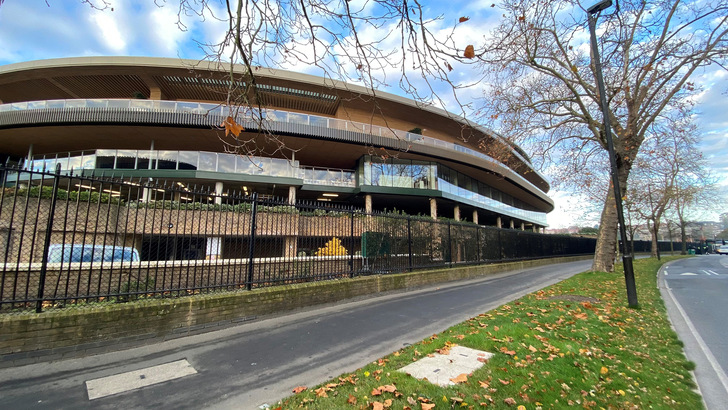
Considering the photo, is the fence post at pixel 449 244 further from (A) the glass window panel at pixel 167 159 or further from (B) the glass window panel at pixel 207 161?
(A) the glass window panel at pixel 167 159

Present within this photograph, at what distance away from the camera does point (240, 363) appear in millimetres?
4211

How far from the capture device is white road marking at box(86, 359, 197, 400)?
3.47 meters

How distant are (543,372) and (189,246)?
5801mm

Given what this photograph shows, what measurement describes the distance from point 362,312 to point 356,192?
15634 millimetres

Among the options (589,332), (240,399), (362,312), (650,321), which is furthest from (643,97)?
(240,399)

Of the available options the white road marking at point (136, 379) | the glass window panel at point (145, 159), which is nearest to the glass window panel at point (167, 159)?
the glass window panel at point (145, 159)

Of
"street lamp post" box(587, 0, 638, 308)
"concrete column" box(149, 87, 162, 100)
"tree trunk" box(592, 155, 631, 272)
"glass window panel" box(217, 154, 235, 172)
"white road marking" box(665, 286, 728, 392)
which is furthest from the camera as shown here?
"concrete column" box(149, 87, 162, 100)

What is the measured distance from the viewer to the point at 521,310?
22.1ft

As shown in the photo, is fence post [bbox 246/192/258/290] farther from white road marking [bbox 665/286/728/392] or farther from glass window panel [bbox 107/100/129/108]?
glass window panel [bbox 107/100/129/108]

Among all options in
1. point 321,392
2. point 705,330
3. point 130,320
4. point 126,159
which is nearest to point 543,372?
point 321,392

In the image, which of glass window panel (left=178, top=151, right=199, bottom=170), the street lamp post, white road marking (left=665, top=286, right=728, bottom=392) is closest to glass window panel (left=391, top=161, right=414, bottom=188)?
glass window panel (left=178, top=151, right=199, bottom=170)

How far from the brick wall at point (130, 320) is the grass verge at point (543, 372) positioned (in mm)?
2984

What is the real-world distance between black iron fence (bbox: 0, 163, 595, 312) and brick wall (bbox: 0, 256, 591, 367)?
0.31 m

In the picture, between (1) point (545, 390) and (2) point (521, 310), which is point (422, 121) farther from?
(1) point (545, 390)
